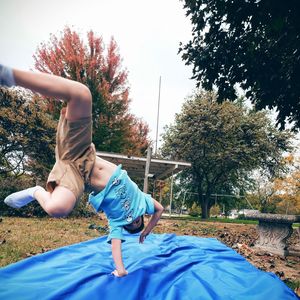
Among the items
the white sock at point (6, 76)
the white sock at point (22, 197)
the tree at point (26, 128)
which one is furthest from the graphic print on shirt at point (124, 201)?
the tree at point (26, 128)

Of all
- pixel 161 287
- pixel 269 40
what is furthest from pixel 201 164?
pixel 161 287

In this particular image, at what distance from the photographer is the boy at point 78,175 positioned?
6.23 feet

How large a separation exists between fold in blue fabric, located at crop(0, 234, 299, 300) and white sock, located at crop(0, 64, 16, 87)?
1.70 m

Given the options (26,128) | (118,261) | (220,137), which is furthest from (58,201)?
(220,137)

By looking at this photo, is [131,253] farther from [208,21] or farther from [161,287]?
[208,21]

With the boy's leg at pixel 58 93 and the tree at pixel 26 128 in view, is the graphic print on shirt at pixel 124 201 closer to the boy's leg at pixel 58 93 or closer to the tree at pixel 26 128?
the boy's leg at pixel 58 93

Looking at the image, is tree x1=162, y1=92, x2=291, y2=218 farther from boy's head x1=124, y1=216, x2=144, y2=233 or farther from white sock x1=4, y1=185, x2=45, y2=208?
white sock x1=4, y1=185, x2=45, y2=208

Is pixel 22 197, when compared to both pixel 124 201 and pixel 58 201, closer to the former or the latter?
pixel 58 201

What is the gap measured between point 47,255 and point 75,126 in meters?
2.05

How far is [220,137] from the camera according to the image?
67.1 feet

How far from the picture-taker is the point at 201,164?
2133cm

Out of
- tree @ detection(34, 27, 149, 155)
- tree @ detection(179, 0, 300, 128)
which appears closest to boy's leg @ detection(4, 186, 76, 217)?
tree @ detection(179, 0, 300, 128)

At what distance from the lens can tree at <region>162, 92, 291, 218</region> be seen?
20219mm

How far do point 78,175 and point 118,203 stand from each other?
59 cm
